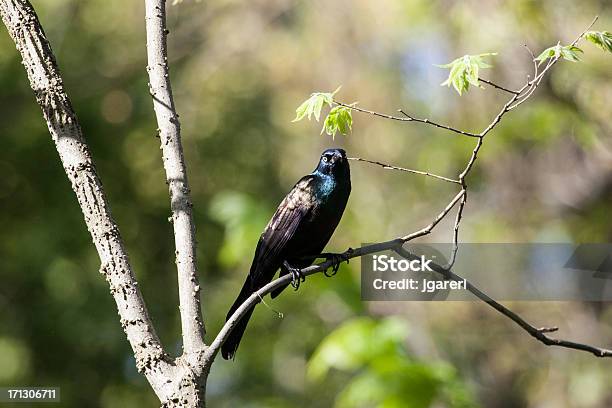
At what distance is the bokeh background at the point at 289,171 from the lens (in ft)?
26.1

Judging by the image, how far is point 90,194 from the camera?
2.30 metres

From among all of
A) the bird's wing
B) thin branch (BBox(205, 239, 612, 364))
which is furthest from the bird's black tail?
thin branch (BBox(205, 239, 612, 364))

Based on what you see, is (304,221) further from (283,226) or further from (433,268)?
(433,268)

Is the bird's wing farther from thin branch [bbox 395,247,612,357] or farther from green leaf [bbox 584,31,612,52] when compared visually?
green leaf [bbox 584,31,612,52]

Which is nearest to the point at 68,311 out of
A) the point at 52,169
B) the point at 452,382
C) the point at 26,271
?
the point at 26,271

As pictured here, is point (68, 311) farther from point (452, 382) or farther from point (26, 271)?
point (452, 382)

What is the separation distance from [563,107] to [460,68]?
516cm

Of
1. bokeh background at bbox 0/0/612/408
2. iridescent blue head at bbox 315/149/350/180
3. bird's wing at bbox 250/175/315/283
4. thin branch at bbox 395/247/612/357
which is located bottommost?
thin branch at bbox 395/247/612/357

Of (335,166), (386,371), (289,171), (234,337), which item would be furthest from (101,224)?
(289,171)

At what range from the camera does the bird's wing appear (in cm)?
356

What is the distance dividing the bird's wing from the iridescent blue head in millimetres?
97

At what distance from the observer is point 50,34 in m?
8.45

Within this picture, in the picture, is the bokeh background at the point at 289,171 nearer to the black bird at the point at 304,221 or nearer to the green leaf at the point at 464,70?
the black bird at the point at 304,221

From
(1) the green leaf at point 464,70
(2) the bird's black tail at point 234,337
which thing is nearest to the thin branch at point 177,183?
(2) the bird's black tail at point 234,337
